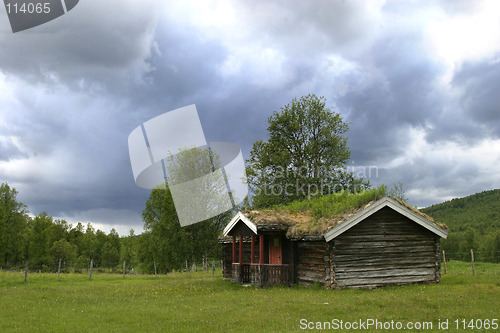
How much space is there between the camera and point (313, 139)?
37969 mm

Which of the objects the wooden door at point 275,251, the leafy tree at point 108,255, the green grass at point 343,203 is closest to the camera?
the green grass at point 343,203

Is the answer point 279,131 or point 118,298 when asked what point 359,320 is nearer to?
point 118,298

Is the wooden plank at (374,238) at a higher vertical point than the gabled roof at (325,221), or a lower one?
lower

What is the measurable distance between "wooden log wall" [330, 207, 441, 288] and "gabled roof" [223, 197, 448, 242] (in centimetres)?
58

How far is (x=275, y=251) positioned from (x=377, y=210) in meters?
6.77

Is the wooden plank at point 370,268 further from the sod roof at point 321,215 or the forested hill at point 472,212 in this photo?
the forested hill at point 472,212

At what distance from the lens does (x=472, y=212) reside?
97625 millimetres

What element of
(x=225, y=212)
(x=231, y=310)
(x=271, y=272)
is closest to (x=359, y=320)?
(x=231, y=310)

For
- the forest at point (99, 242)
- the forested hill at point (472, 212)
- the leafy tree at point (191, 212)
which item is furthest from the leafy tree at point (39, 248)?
the forested hill at point (472, 212)

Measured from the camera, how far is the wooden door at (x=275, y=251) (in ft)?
73.2

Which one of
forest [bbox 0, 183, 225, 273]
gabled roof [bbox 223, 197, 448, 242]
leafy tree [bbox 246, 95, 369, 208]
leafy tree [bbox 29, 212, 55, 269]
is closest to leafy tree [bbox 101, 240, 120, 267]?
forest [bbox 0, 183, 225, 273]

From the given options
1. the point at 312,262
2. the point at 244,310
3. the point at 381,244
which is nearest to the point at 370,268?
the point at 381,244

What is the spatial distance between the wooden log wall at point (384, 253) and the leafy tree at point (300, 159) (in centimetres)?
1533

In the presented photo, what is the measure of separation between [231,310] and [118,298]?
7.07 metres
